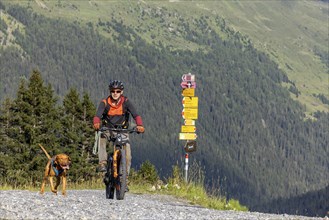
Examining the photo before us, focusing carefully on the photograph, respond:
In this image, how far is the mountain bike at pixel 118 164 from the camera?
18.8 meters

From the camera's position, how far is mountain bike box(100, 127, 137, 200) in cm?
1880

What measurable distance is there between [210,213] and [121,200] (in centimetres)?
372

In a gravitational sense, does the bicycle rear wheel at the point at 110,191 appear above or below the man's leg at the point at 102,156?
below

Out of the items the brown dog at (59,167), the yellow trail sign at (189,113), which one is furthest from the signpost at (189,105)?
the brown dog at (59,167)

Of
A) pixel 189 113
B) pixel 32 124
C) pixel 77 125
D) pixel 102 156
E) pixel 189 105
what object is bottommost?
pixel 102 156

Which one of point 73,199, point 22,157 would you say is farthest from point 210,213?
point 22,157

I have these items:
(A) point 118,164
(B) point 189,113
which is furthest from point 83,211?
(B) point 189,113

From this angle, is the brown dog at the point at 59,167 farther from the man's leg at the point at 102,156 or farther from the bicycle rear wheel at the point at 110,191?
the bicycle rear wheel at the point at 110,191

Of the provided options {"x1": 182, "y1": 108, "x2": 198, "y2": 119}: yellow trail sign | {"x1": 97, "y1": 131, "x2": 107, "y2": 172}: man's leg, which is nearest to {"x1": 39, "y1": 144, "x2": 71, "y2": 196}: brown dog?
{"x1": 97, "y1": 131, "x2": 107, "y2": 172}: man's leg

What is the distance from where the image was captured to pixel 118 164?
751 inches

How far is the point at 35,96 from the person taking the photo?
57656mm

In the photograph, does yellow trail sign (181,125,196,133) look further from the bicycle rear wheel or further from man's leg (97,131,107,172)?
the bicycle rear wheel

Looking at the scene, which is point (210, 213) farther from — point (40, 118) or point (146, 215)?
point (40, 118)

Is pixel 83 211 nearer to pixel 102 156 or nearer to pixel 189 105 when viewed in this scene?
pixel 102 156
